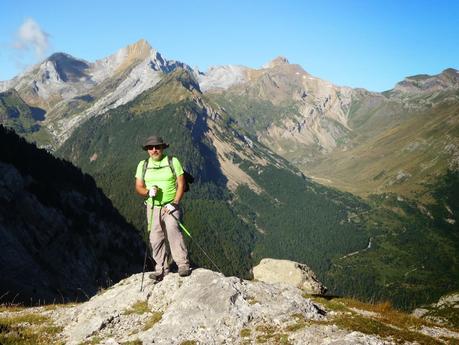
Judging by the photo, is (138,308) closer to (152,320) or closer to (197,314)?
(152,320)

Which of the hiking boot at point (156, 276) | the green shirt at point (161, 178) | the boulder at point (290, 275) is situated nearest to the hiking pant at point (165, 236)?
the green shirt at point (161, 178)

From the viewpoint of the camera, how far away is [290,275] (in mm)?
36469

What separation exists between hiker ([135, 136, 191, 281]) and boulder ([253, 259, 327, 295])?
17.6 m

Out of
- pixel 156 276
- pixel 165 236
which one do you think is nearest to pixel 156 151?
pixel 165 236

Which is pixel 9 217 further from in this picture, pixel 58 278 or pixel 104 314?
pixel 104 314

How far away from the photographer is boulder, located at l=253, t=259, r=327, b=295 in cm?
3526

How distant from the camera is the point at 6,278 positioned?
65938 mm

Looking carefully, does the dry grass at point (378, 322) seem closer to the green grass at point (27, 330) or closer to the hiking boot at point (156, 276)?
the hiking boot at point (156, 276)

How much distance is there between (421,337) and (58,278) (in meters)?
96.8

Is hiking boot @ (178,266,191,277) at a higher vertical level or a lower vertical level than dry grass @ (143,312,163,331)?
higher

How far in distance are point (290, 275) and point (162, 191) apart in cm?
2075

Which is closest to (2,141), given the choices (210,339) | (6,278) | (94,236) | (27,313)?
(94,236)

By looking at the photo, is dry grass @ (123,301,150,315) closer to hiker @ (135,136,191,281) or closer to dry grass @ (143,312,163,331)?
dry grass @ (143,312,163,331)

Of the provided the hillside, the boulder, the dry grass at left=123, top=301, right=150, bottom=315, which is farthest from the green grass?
the boulder
